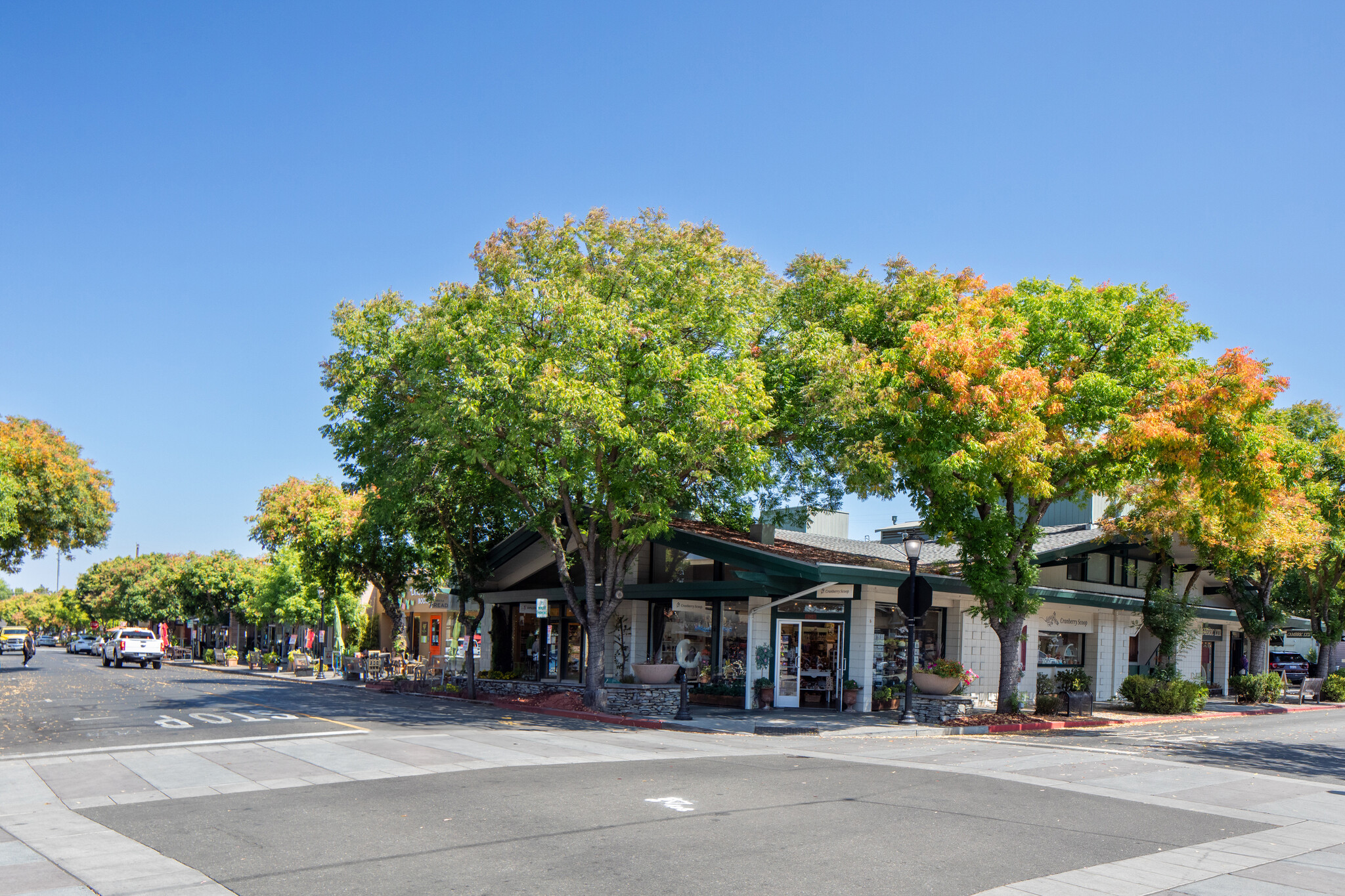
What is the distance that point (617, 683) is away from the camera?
25328mm

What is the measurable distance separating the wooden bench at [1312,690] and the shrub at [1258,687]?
1277mm

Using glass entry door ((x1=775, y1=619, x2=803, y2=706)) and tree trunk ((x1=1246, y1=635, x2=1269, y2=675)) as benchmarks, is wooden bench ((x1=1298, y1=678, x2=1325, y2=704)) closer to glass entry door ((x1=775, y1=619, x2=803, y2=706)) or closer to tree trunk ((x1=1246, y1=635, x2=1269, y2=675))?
tree trunk ((x1=1246, y1=635, x2=1269, y2=675))

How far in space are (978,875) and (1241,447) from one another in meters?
16.2

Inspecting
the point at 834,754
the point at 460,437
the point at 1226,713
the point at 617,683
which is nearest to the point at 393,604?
the point at 617,683

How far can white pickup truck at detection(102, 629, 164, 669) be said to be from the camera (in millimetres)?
50656

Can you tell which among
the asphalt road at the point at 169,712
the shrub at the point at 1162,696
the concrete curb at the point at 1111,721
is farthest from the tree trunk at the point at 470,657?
the shrub at the point at 1162,696

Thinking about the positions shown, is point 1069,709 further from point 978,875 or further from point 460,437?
point 978,875

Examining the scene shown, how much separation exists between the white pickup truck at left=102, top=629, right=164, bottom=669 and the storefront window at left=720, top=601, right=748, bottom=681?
3549cm

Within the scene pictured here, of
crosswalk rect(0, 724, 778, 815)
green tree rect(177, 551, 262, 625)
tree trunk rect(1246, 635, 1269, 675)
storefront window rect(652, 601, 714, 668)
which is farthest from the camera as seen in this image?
green tree rect(177, 551, 262, 625)

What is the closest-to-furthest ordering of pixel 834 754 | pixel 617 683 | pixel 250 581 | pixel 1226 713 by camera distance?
pixel 834 754, pixel 617 683, pixel 1226 713, pixel 250 581

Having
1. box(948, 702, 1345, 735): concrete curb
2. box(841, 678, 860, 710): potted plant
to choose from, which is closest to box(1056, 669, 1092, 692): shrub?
box(948, 702, 1345, 735): concrete curb

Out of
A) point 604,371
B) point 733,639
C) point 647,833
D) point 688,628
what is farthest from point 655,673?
point 647,833

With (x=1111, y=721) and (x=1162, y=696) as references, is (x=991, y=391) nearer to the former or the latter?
(x=1111, y=721)

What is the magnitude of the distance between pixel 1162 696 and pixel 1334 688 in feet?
47.3
